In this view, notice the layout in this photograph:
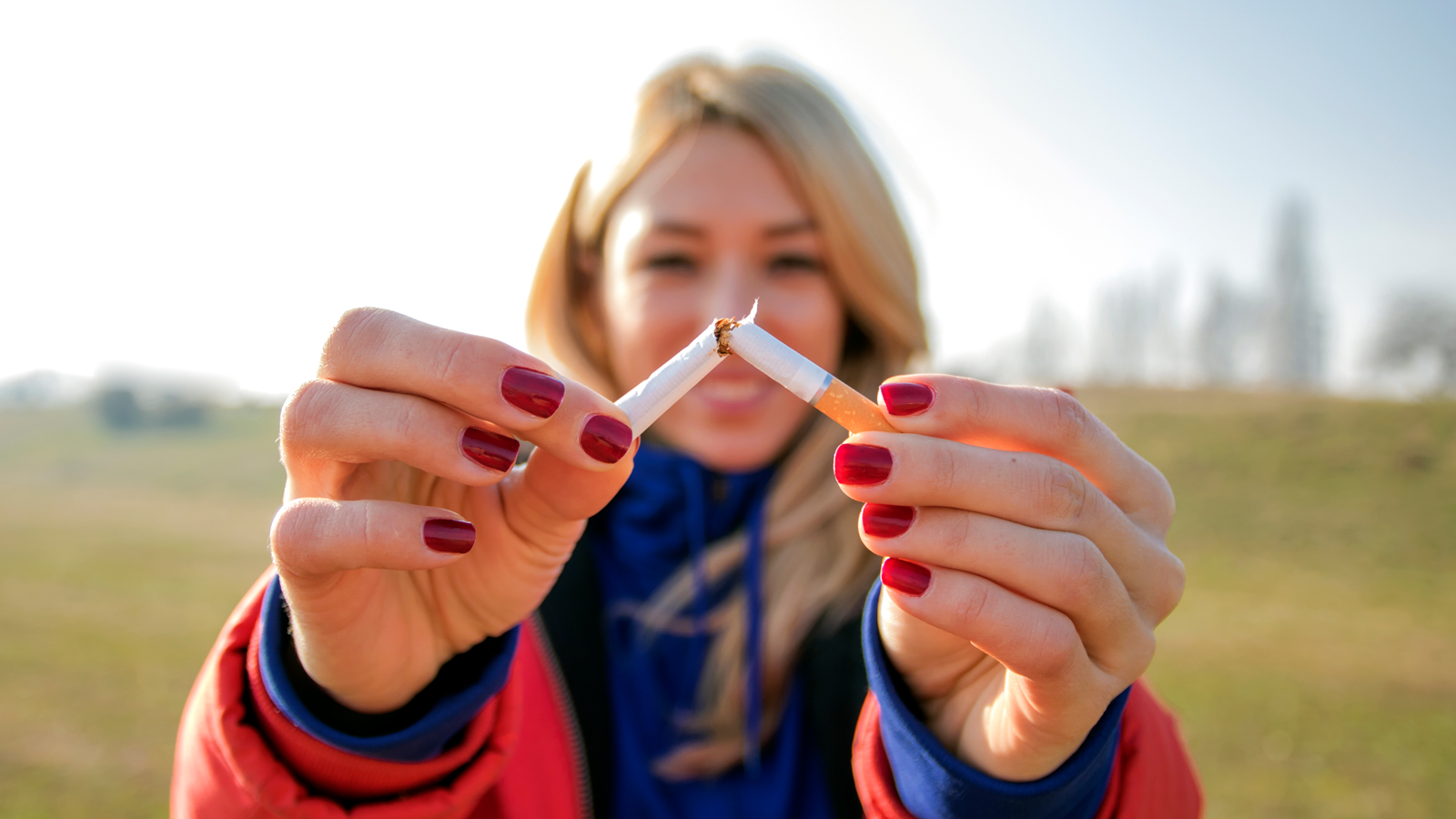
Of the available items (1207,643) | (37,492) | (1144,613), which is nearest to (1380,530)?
(1207,643)

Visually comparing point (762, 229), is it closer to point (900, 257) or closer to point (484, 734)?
point (900, 257)

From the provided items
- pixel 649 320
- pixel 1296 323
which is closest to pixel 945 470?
pixel 649 320

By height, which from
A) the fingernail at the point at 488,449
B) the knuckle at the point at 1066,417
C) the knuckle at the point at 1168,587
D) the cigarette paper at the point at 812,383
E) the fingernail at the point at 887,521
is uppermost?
the knuckle at the point at 1066,417

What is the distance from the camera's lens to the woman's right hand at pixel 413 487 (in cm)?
182

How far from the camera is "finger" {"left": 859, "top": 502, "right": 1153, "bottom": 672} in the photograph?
71.9 inches

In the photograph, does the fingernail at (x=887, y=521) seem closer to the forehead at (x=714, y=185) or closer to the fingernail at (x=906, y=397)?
the fingernail at (x=906, y=397)

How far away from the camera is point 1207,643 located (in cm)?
1511

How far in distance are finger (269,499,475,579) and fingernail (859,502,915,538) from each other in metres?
1.04

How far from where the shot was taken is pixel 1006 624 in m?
1.83

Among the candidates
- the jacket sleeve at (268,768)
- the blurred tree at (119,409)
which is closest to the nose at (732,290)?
the jacket sleeve at (268,768)

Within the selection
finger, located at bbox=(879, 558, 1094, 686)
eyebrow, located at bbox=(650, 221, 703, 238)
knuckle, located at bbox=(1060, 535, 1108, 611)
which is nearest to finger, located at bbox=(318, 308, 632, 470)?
finger, located at bbox=(879, 558, 1094, 686)

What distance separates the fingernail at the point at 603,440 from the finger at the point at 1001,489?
596mm

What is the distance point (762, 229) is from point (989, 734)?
2.56 m

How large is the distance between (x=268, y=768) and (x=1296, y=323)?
87625 mm
